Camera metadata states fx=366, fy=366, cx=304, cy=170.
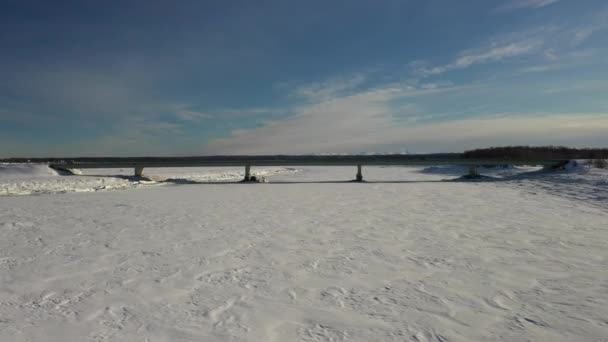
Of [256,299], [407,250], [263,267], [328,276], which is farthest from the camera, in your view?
[407,250]

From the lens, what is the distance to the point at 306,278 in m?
5.30

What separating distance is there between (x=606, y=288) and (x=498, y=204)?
904 centimetres

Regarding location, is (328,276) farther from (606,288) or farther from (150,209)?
(150,209)

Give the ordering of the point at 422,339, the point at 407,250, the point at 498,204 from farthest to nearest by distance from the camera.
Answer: the point at 498,204
the point at 407,250
the point at 422,339

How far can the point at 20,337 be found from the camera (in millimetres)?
3539

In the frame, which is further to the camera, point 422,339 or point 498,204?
point 498,204

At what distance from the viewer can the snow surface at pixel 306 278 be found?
12.2 feet

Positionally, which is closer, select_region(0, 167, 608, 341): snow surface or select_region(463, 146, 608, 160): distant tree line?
select_region(0, 167, 608, 341): snow surface

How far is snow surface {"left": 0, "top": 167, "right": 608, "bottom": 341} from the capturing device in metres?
3.72

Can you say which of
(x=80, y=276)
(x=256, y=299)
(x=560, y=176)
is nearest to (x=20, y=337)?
(x=80, y=276)

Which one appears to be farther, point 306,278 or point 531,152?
point 531,152

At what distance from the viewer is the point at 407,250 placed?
22.3 ft

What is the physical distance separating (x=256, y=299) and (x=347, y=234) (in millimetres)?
4132

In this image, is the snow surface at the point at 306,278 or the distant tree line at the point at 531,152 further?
the distant tree line at the point at 531,152
